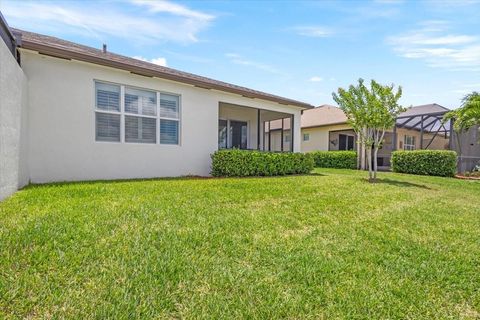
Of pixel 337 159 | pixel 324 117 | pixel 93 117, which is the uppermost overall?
pixel 324 117

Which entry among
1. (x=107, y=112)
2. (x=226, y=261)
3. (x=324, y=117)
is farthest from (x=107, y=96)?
(x=324, y=117)

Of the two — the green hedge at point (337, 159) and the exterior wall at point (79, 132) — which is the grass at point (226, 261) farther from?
the green hedge at point (337, 159)

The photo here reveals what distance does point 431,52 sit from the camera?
35.3 ft

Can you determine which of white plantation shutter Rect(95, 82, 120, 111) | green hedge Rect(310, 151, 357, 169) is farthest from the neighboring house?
white plantation shutter Rect(95, 82, 120, 111)

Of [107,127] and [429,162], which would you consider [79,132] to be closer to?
[107,127]

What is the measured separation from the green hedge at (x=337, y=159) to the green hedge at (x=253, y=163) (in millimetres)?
6522

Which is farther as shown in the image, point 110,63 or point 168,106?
point 168,106

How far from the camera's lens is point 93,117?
830 centimetres

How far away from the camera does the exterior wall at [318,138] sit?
66.6 ft

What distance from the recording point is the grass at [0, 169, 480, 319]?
2.21 metres

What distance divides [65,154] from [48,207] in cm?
409

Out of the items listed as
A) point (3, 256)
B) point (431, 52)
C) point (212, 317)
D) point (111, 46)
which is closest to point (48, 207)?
point (3, 256)

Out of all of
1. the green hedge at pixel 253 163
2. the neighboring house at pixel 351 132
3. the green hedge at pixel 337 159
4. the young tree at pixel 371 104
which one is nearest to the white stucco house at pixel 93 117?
the green hedge at pixel 253 163

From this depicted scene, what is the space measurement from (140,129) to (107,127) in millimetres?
1061
